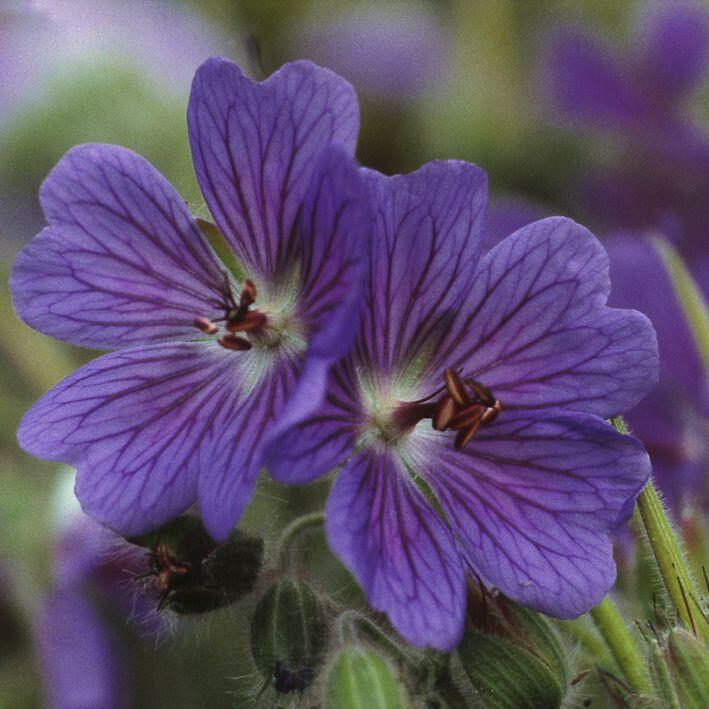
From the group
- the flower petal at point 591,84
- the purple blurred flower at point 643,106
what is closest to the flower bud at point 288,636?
the purple blurred flower at point 643,106

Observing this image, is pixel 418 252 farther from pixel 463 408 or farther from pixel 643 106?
pixel 643 106

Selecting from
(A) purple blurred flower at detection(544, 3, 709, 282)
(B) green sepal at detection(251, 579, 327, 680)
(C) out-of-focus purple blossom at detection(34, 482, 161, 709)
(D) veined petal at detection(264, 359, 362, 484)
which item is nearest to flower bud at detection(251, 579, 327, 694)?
(B) green sepal at detection(251, 579, 327, 680)

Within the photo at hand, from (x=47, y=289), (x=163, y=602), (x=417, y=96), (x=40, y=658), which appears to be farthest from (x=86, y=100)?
(x=163, y=602)

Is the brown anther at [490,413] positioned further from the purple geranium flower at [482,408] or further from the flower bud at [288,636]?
the flower bud at [288,636]

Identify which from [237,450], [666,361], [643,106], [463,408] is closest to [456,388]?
[463,408]

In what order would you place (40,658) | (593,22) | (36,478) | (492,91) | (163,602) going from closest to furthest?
(163,602)
(40,658)
(36,478)
(492,91)
(593,22)

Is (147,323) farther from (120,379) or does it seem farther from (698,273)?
(698,273)

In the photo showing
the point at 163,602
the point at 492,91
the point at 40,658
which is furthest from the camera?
the point at 492,91
